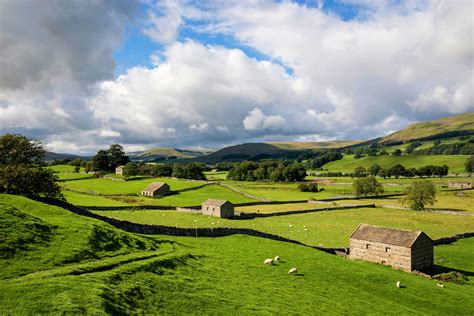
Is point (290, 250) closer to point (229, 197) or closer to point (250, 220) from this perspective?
point (250, 220)

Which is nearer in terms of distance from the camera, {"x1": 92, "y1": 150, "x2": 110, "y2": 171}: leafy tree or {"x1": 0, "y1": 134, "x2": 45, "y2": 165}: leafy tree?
{"x1": 0, "y1": 134, "x2": 45, "y2": 165}: leafy tree

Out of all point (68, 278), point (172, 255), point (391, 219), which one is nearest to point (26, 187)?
point (172, 255)

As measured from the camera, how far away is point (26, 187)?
136 feet

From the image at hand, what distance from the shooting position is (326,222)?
237 ft

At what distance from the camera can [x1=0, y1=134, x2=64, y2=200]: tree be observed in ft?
134

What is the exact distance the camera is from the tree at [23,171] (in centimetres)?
4075

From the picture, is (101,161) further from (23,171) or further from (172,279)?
(172,279)

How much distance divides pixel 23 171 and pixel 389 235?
42.9m

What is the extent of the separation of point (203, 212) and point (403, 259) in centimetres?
4622

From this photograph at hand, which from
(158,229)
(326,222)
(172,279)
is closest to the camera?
(172,279)

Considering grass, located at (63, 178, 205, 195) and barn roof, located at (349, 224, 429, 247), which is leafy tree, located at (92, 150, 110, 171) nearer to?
grass, located at (63, 178, 205, 195)

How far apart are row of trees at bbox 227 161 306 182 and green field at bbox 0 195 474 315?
143425 millimetres

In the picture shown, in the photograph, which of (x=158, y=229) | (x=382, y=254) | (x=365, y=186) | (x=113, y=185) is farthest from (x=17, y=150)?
(x=365, y=186)

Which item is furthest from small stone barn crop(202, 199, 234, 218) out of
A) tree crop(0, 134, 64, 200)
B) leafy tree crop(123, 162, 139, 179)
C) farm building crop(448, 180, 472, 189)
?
farm building crop(448, 180, 472, 189)
